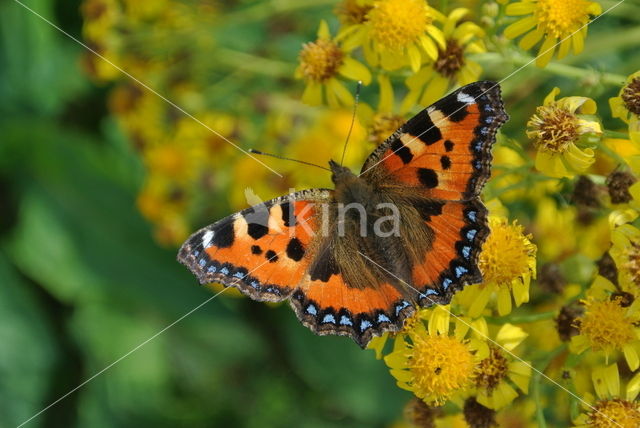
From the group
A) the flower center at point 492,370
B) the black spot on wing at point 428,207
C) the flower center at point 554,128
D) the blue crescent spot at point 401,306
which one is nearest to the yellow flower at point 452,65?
the flower center at point 554,128

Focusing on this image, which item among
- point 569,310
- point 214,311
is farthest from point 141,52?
point 569,310

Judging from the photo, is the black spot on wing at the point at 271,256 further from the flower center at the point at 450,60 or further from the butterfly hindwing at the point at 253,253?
the flower center at the point at 450,60

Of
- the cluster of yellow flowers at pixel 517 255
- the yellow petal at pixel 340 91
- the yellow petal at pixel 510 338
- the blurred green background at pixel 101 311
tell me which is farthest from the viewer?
the blurred green background at pixel 101 311

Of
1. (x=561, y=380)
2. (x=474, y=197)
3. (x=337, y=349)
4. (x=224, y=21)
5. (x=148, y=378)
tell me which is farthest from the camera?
(x=148, y=378)

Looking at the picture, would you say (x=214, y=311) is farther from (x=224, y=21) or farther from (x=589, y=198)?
(x=589, y=198)

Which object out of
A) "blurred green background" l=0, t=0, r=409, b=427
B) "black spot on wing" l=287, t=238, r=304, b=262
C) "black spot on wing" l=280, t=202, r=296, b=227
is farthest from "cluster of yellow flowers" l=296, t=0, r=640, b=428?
"blurred green background" l=0, t=0, r=409, b=427
